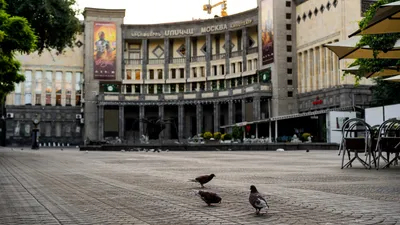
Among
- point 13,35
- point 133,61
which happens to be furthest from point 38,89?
point 13,35

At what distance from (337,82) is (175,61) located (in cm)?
3463

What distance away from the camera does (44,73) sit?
3829 inches

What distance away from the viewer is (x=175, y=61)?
98.3m

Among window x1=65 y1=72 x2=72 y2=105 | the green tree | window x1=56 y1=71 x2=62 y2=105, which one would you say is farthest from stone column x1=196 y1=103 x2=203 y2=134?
the green tree

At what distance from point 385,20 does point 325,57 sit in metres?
65.0

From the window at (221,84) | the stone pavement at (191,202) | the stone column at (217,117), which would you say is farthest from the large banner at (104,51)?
the stone pavement at (191,202)

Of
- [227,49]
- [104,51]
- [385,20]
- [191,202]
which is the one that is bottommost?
[191,202]

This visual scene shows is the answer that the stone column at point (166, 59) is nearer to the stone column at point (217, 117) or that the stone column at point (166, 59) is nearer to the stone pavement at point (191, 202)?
the stone column at point (217, 117)

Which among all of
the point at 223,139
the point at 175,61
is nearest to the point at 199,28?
the point at 175,61

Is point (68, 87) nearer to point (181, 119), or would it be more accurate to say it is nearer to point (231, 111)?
point (181, 119)

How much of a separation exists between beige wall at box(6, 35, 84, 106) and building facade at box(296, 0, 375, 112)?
38.9 m

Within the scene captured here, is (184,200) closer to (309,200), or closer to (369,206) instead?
(309,200)

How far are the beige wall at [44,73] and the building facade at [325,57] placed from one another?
3887cm

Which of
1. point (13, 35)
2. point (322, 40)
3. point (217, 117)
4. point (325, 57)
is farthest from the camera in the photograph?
point (217, 117)
